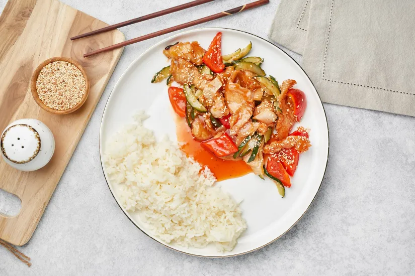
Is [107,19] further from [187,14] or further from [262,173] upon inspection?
[262,173]

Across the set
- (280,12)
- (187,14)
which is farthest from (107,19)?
(280,12)

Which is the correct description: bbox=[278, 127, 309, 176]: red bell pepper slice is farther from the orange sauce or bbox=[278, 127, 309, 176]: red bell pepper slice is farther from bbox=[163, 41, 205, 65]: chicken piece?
bbox=[163, 41, 205, 65]: chicken piece

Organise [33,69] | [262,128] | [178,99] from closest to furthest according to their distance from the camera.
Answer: [262,128] < [178,99] < [33,69]

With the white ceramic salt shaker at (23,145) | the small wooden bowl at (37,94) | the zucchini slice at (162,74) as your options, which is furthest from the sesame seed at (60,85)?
the zucchini slice at (162,74)

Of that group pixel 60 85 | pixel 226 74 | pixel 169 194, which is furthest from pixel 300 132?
pixel 60 85

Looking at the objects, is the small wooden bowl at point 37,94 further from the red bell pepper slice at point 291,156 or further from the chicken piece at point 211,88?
the red bell pepper slice at point 291,156

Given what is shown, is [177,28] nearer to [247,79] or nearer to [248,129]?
[247,79]
